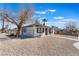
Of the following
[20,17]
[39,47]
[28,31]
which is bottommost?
[39,47]

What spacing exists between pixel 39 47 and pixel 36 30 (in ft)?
1.23

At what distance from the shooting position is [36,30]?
6289mm

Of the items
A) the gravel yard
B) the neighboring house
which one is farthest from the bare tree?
the gravel yard

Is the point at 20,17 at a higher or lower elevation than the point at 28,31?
higher

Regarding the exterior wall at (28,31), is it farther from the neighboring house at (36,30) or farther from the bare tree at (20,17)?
the bare tree at (20,17)

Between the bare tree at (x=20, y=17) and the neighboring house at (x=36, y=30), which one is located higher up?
the bare tree at (x=20, y=17)

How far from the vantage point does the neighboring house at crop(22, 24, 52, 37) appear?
20.5 ft

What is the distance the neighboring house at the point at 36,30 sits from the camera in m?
6.26

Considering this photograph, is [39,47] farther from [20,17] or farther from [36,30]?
[20,17]

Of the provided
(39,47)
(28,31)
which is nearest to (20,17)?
(28,31)

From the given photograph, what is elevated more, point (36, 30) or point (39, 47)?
point (36, 30)

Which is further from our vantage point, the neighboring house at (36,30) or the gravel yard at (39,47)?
the neighboring house at (36,30)

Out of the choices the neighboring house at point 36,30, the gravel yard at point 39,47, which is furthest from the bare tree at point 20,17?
the gravel yard at point 39,47

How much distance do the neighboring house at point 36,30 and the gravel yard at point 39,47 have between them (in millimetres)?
114
